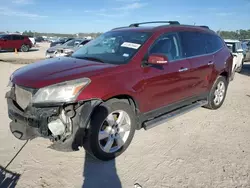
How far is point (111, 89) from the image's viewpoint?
313 cm

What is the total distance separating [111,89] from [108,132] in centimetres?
64

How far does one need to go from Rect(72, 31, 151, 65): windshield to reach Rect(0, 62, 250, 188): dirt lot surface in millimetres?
1417

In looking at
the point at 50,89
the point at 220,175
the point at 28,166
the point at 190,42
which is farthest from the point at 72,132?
the point at 190,42

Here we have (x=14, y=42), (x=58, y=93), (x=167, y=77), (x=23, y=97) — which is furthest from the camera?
(x=14, y=42)

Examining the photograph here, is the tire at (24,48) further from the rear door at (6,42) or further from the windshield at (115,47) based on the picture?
the windshield at (115,47)

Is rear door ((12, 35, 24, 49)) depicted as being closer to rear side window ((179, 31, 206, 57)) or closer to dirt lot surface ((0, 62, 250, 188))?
dirt lot surface ((0, 62, 250, 188))

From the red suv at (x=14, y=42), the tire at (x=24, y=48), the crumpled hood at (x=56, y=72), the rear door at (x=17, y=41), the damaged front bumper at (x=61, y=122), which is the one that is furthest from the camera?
the tire at (x=24, y=48)

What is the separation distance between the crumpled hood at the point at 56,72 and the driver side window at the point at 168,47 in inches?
38.2

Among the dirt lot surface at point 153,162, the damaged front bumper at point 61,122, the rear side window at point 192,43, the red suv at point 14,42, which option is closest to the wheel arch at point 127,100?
the damaged front bumper at point 61,122

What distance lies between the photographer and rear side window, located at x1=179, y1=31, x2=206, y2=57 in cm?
448

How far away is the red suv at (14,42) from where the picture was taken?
22.9 m

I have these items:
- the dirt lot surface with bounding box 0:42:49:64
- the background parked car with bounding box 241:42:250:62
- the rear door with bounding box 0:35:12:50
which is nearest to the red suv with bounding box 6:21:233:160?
the background parked car with bounding box 241:42:250:62

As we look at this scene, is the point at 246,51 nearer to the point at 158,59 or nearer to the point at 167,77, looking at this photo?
the point at 167,77

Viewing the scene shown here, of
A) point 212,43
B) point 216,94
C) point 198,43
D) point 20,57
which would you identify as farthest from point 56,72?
point 20,57
